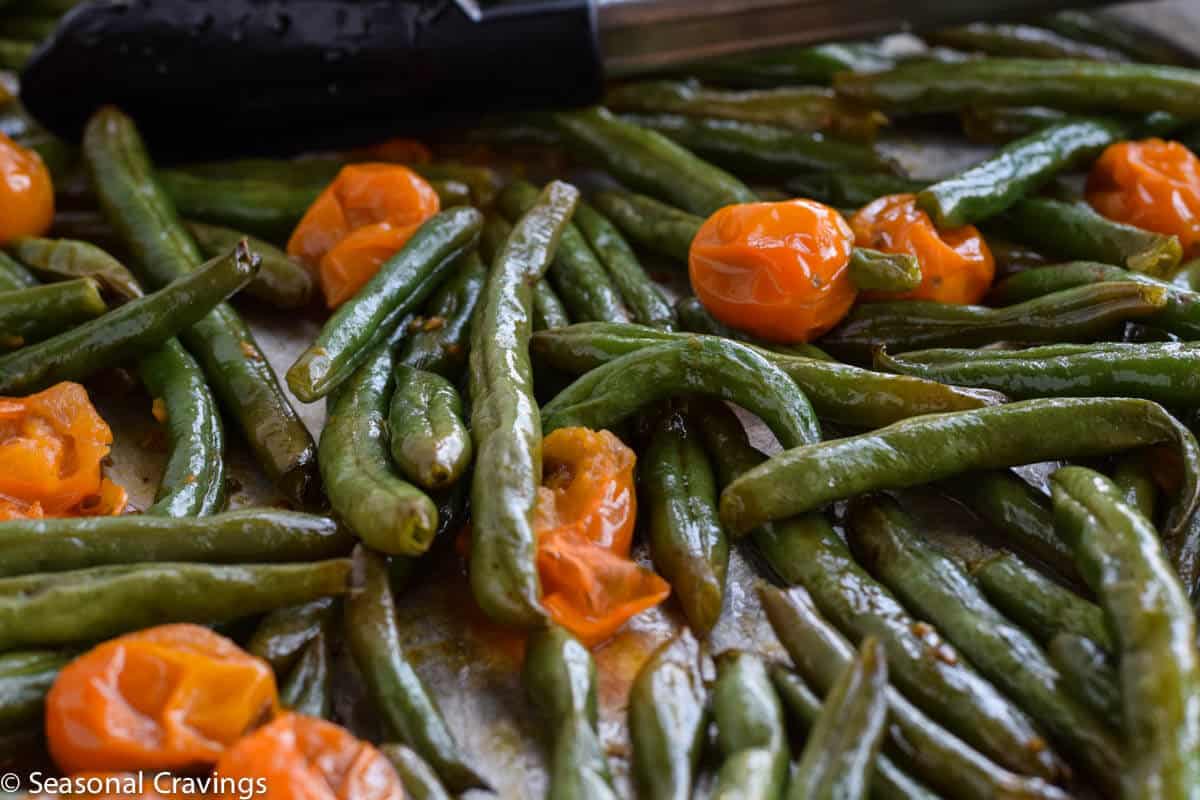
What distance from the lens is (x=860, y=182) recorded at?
4785 mm

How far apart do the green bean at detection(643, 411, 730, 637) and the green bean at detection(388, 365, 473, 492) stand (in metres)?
0.53

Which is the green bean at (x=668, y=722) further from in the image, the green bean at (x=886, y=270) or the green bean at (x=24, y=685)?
the green bean at (x=886, y=270)

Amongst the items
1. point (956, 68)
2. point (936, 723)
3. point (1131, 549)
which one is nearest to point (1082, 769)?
point (936, 723)

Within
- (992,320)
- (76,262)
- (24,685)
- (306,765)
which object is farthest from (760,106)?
(24,685)

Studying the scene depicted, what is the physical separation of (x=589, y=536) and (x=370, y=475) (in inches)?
23.1

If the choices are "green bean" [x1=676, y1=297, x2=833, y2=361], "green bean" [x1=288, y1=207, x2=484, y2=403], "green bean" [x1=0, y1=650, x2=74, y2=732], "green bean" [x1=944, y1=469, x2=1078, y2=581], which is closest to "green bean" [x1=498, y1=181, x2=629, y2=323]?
"green bean" [x1=676, y1=297, x2=833, y2=361]

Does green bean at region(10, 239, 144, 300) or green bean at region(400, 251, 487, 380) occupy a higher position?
green bean at region(10, 239, 144, 300)

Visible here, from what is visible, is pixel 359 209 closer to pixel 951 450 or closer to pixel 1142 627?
pixel 951 450

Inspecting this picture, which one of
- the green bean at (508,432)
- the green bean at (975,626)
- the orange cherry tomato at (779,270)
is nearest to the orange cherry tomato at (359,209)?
the green bean at (508,432)

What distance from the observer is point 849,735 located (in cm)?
241

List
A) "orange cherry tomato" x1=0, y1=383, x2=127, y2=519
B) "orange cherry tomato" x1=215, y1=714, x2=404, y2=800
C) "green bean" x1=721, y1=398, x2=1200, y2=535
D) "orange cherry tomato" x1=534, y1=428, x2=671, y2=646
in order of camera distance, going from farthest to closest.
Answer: "orange cherry tomato" x1=0, y1=383, x2=127, y2=519 < "green bean" x1=721, y1=398, x2=1200, y2=535 < "orange cherry tomato" x1=534, y1=428, x2=671, y2=646 < "orange cherry tomato" x1=215, y1=714, x2=404, y2=800

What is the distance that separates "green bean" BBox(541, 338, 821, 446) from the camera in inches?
132

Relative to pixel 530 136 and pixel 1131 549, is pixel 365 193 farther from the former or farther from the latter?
pixel 1131 549

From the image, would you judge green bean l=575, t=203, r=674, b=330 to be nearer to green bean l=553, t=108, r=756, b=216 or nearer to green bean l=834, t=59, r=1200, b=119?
green bean l=553, t=108, r=756, b=216
